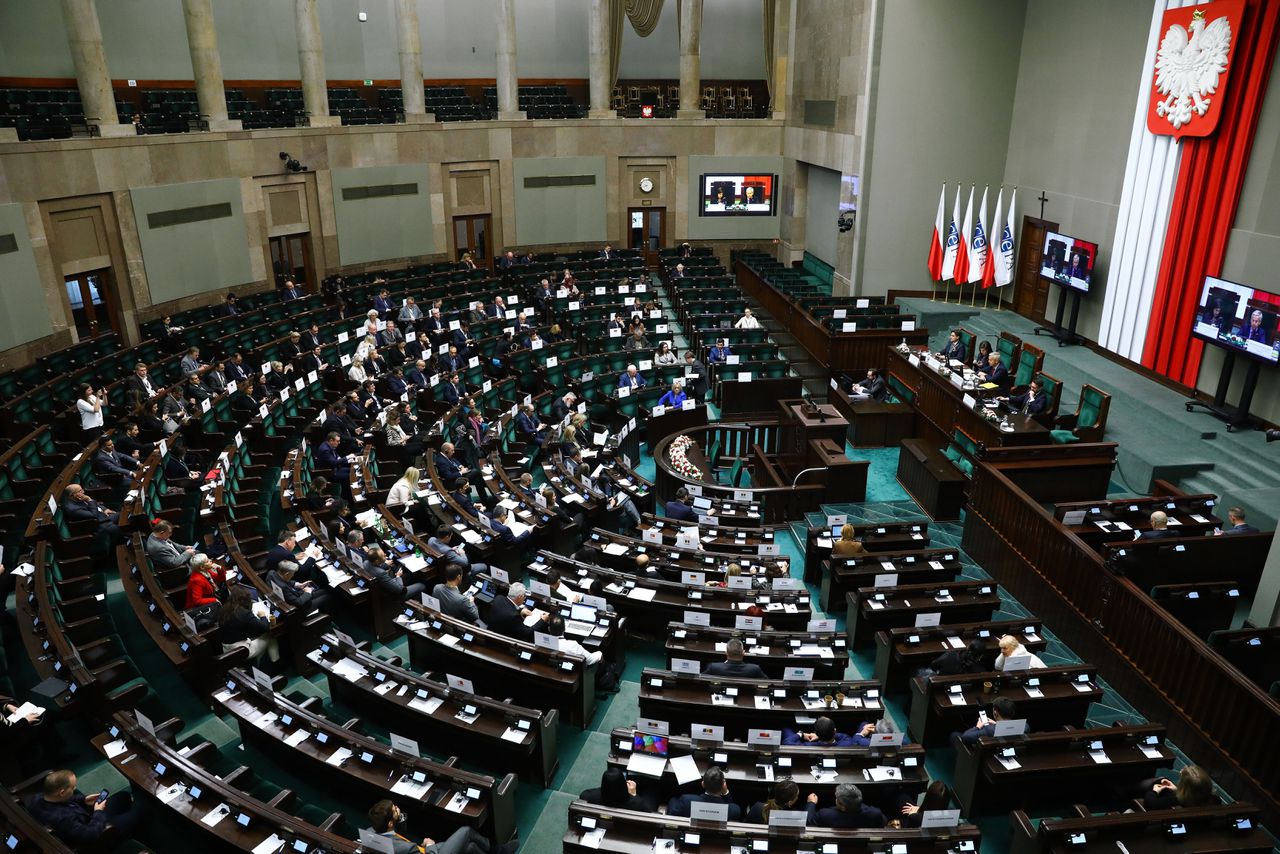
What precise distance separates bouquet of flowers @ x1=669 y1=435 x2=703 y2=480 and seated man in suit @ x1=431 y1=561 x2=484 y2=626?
482cm

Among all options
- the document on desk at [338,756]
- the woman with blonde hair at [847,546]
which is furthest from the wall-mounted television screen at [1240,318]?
the document on desk at [338,756]

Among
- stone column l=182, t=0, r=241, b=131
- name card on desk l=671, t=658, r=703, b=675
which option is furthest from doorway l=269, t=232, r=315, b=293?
name card on desk l=671, t=658, r=703, b=675

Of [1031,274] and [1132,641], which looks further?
[1031,274]

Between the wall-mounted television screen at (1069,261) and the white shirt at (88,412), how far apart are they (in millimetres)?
15485

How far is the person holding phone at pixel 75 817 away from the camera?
5082mm

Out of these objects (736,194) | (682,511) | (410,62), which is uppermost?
(410,62)

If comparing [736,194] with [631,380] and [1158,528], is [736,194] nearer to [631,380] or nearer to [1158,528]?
[631,380]

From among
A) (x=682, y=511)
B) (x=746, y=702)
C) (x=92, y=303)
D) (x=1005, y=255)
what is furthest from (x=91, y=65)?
(x=1005, y=255)

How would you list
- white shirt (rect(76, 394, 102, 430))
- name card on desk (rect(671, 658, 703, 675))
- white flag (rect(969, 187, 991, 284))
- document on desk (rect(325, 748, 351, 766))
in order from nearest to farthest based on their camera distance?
document on desk (rect(325, 748, 351, 766)) → name card on desk (rect(671, 658, 703, 675)) → white shirt (rect(76, 394, 102, 430)) → white flag (rect(969, 187, 991, 284))

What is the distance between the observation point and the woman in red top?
7.55 meters

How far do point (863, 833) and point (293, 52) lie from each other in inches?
935

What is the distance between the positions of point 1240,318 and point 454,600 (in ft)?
35.7

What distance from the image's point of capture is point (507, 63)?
2205 cm

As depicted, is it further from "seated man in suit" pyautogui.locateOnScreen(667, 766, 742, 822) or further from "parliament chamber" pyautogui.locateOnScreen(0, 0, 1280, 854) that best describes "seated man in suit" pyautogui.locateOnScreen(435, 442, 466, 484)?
"seated man in suit" pyautogui.locateOnScreen(667, 766, 742, 822)
